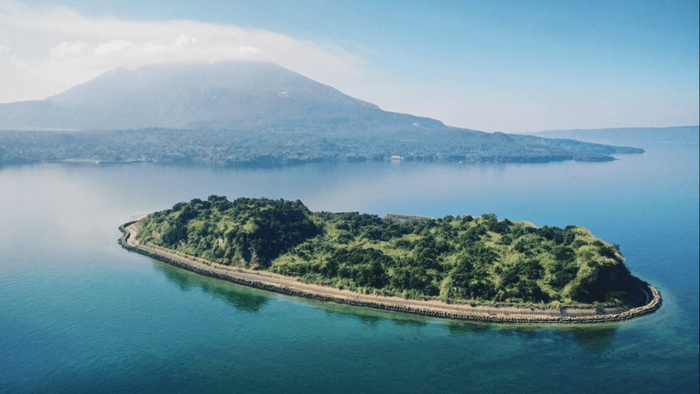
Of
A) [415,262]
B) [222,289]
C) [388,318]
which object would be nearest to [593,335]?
[415,262]

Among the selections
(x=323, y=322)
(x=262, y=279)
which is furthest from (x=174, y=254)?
(x=323, y=322)

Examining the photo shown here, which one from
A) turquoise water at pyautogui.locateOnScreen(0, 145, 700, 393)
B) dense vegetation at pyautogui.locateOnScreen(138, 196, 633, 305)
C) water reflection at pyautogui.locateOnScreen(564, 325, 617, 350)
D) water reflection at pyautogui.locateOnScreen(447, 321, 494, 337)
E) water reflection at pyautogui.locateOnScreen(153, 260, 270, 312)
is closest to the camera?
turquoise water at pyautogui.locateOnScreen(0, 145, 700, 393)

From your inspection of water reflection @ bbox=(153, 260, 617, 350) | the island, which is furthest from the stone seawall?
water reflection @ bbox=(153, 260, 617, 350)

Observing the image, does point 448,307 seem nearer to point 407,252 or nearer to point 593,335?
point 407,252

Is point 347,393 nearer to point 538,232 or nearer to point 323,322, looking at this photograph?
point 323,322

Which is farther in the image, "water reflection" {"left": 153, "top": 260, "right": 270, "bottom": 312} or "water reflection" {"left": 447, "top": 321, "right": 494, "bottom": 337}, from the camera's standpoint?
"water reflection" {"left": 153, "top": 260, "right": 270, "bottom": 312}

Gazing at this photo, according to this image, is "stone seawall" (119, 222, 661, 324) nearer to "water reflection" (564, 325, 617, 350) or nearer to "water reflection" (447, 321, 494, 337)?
"water reflection" (447, 321, 494, 337)

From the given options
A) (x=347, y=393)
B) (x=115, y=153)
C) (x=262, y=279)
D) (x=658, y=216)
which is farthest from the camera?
(x=115, y=153)
